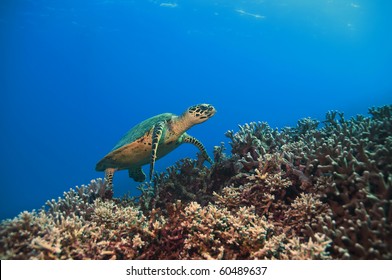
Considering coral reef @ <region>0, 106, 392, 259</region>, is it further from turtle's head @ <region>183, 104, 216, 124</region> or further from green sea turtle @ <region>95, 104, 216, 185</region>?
turtle's head @ <region>183, 104, 216, 124</region>

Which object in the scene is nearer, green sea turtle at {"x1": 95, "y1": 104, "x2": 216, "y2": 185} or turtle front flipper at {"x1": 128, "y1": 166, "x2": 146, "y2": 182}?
green sea turtle at {"x1": 95, "y1": 104, "x2": 216, "y2": 185}

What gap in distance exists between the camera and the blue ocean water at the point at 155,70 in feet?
145

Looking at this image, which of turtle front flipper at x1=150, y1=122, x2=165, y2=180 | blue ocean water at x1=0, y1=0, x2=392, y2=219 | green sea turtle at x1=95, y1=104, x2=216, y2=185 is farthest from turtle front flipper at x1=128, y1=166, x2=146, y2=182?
blue ocean water at x1=0, y1=0, x2=392, y2=219

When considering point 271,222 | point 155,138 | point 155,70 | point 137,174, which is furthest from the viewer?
point 155,70

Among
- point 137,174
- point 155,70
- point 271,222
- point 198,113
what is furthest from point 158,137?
point 155,70

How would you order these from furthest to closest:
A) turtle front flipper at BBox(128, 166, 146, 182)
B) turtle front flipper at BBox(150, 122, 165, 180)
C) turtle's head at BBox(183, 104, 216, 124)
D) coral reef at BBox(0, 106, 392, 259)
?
turtle front flipper at BBox(128, 166, 146, 182) < turtle's head at BBox(183, 104, 216, 124) < turtle front flipper at BBox(150, 122, 165, 180) < coral reef at BBox(0, 106, 392, 259)

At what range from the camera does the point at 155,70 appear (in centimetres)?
9131

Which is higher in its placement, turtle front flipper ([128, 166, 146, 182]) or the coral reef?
turtle front flipper ([128, 166, 146, 182])

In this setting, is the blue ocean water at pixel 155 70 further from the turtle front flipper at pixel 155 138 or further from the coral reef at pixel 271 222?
the coral reef at pixel 271 222

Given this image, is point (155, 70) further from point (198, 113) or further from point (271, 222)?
point (271, 222)

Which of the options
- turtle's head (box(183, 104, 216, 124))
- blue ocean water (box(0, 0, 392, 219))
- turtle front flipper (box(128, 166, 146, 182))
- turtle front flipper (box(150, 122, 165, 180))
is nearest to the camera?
turtle front flipper (box(150, 122, 165, 180))

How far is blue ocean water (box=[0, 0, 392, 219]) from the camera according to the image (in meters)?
44.2

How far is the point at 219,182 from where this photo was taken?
5047 millimetres
